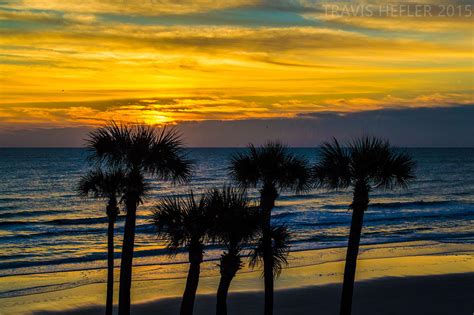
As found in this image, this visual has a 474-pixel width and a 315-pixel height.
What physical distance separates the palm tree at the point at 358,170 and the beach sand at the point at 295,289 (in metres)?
11.5

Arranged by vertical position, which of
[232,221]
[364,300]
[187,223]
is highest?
[232,221]

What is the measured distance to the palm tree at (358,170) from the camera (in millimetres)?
20953

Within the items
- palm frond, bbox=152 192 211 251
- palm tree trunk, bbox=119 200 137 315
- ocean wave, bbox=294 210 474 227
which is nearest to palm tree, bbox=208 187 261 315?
palm frond, bbox=152 192 211 251

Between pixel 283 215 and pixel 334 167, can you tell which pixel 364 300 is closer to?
pixel 334 167

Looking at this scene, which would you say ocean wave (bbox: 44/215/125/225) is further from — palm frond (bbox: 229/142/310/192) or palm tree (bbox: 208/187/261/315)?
palm tree (bbox: 208/187/261/315)

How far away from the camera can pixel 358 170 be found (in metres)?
21.1

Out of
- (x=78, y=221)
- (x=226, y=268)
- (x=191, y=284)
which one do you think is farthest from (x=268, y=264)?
(x=78, y=221)

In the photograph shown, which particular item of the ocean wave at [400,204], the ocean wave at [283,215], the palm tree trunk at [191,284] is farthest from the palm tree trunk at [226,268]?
the ocean wave at [400,204]

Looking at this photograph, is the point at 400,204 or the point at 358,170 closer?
the point at 358,170

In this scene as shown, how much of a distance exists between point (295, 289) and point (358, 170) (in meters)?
16.4

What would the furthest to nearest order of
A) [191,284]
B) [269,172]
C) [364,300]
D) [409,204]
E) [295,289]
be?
[409,204] < [295,289] < [364,300] < [269,172] < [191,284]

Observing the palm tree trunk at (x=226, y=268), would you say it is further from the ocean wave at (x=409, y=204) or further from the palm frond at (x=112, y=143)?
the ocean wave at (x=409, y=204)

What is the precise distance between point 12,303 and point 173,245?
16.8m

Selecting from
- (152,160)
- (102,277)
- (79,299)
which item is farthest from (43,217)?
(152,160)
